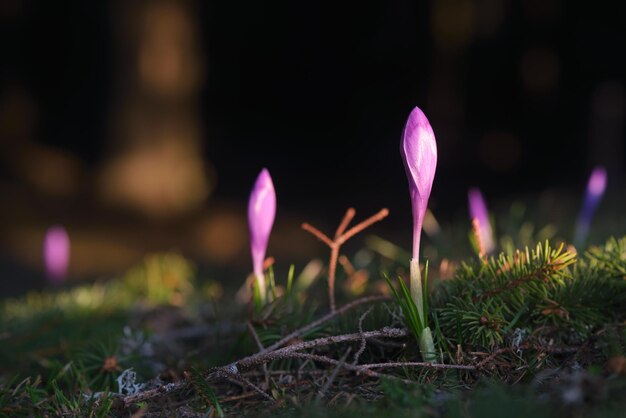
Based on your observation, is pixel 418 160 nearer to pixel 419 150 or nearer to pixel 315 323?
pixel 419 150

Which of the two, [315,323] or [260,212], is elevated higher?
[260,212]

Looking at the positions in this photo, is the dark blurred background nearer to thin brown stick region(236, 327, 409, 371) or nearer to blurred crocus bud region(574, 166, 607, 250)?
blurred crocus bud region(574, 166, 607, 250)

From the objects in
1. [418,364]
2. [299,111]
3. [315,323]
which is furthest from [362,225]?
[299,111]

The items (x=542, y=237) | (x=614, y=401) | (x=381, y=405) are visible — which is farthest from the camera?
(x=542, y=237)

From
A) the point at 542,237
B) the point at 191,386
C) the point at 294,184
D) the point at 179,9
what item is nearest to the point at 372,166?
the point at 294,184

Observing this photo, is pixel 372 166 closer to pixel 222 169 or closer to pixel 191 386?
pixel 222 169

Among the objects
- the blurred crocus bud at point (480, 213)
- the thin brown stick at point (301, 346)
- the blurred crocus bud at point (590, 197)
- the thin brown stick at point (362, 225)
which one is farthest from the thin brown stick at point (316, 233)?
the blurred crocus bud at point (590, 197)

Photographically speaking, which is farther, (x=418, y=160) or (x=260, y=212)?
(x=260, y=212)

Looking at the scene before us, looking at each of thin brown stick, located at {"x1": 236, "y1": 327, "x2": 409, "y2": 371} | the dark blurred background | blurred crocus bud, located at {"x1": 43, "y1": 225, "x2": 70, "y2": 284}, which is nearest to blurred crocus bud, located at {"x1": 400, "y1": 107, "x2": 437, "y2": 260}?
thin brown stick, located at {"x1": 236, "y1": 327, "x2": 409, "y2": 371}
